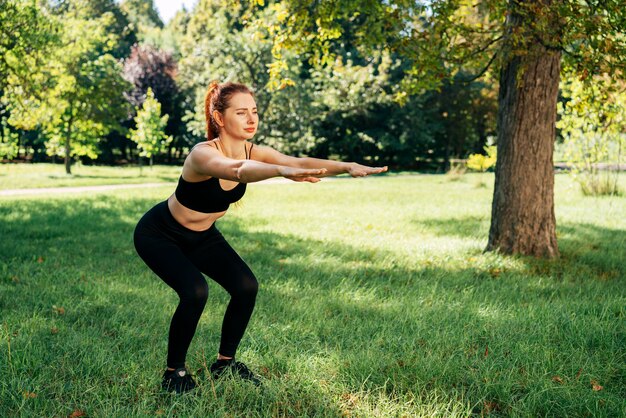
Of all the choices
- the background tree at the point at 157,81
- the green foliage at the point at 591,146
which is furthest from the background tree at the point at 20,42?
the background tree at the point at 157,81

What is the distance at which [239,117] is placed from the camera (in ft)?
10.2

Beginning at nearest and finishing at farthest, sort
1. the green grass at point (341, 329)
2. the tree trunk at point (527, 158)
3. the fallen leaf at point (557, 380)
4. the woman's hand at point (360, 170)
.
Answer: the woman's hand at point (360, 170)
the green grass at point (341, 329)
the fallen leaf at point (557, 380)
the tree trunk at point (527, 158)

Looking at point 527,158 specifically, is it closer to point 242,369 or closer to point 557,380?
point 557,380

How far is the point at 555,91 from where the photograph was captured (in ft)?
22.7

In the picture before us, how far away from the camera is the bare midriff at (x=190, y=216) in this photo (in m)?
3.18

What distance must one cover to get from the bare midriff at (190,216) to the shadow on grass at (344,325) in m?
1.01

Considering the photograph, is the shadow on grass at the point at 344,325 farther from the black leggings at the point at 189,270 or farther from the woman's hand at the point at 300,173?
the woman's hand at the point at 300,173

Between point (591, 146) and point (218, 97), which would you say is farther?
point (591, 146)

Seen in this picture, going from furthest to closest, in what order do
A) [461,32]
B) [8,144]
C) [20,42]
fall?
[8,144], [20,42], [461,32]

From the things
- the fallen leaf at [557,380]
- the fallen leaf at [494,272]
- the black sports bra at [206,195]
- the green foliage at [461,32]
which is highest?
the green foliage at [461,32]

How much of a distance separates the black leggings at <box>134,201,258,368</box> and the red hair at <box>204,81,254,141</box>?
1.93ft

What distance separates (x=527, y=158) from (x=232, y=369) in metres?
5.12

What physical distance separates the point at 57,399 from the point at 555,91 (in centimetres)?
648

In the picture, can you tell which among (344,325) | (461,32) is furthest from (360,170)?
(461,32)
